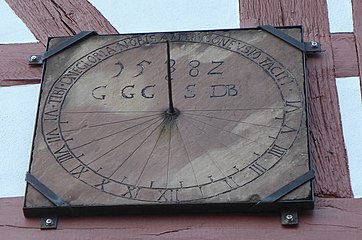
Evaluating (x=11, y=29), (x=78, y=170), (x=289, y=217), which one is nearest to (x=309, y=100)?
(x=289, y=217)

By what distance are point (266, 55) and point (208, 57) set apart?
0.20 meters

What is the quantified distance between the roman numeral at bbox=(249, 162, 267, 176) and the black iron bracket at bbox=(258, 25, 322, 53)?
1.83 ft

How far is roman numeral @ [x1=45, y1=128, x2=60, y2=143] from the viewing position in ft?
17.6

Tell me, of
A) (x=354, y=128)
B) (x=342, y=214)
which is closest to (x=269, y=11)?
(x=354, y=128)

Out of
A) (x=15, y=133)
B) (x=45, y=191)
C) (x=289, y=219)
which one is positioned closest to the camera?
(x=289, y=219)

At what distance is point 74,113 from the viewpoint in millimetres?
5461

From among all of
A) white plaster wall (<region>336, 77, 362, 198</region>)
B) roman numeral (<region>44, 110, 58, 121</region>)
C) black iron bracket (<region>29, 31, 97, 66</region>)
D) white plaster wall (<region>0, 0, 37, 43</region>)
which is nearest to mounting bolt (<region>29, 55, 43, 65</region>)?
black iron bracket (<region>29, 31, 97, 66</region>)

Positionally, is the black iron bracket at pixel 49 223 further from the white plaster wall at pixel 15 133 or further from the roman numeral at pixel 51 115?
the roman numeral at pixel 51 115

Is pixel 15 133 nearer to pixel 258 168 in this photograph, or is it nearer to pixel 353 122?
pixel 258 168

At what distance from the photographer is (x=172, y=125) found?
538cm

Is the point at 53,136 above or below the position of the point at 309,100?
below

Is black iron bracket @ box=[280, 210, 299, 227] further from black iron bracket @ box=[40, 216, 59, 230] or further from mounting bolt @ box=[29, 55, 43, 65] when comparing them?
mounting bolt @ box=[29, 55, 43, 65]

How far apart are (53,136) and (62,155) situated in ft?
0.34

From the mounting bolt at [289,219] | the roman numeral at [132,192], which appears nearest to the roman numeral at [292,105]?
the mounting bolt at [289,219]
